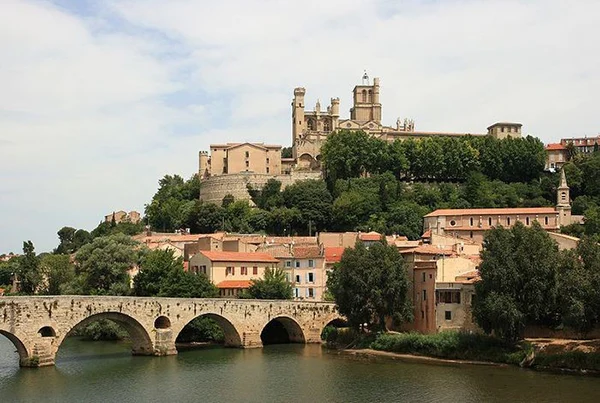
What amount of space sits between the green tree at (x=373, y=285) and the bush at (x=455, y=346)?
5.83ft

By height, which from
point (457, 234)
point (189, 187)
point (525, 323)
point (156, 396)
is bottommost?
point (156, 396)

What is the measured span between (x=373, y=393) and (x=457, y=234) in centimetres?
4788

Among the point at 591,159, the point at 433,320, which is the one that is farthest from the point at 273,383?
the point at 591,159

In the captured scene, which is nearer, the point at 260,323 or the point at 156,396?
the point at 156,396

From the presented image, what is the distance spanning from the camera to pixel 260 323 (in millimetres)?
54812

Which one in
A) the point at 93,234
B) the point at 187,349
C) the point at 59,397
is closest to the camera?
the point at 59,397

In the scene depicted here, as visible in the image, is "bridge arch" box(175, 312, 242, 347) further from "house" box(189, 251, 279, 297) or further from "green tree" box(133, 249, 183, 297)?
"house" box(189, 251, 279, 297)

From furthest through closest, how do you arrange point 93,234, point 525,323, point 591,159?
point 93,234 < point 591,159 < point 525,323

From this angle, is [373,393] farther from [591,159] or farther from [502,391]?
[591,159]

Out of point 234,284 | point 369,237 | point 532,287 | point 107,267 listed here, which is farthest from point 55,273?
point 532,287

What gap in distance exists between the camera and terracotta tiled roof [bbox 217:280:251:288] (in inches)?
2464

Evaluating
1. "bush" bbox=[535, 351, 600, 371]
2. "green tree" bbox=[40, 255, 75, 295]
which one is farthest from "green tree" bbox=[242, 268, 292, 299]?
"bush" bbox=[535, 351, 600, 371]

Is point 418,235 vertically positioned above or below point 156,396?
above

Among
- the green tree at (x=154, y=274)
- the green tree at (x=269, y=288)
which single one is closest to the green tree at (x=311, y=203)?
the green tree at (x=269, y=288)
